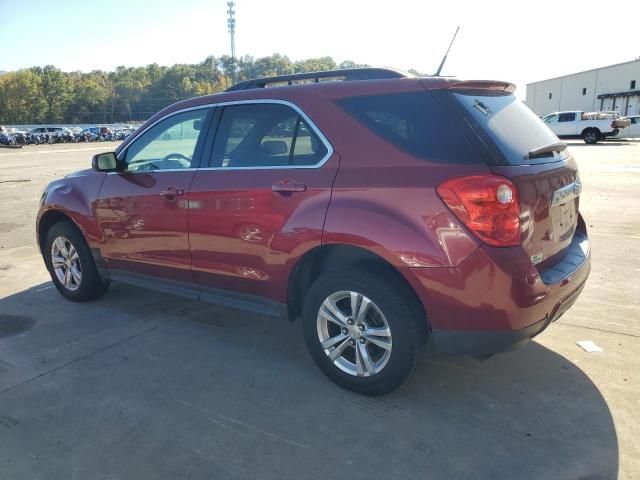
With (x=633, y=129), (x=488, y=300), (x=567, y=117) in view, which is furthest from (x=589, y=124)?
(x=488, y=300)

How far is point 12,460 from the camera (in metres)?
2.66

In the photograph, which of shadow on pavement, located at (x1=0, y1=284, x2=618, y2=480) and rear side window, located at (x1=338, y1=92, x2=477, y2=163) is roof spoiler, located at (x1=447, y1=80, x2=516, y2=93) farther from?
shadow on pavement, located at (x1=0, y1=284, x2=618, y2=480)

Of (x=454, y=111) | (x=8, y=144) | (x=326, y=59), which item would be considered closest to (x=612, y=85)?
(x=326, y=59)

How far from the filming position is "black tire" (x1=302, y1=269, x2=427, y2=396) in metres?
2.92

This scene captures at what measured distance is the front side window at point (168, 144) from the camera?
3.97 meters

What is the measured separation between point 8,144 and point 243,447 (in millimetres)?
52389

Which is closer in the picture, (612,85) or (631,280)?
(631,280)

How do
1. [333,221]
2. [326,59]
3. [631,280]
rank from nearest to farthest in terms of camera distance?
[333,221] < [631,280] < [326,59]

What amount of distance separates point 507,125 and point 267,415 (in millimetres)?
2165

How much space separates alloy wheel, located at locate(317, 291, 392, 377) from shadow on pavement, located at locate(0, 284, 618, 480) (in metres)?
0.21

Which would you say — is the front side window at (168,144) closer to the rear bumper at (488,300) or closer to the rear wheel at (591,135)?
the rear bumper at (488,300)

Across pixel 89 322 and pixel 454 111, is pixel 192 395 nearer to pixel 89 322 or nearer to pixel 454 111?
pixel 89 322

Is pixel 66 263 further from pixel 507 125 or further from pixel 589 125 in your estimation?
pixel 589 125

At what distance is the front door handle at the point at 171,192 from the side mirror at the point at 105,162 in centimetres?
69
